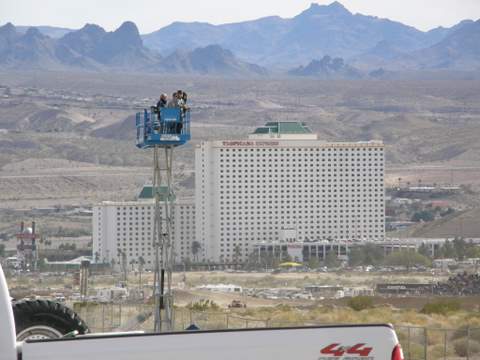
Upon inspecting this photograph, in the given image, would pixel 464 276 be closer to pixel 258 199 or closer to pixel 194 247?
pixel 194 247

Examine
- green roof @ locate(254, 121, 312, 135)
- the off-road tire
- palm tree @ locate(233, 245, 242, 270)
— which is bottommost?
palm tree @ locate(233, 245, 242, 270)

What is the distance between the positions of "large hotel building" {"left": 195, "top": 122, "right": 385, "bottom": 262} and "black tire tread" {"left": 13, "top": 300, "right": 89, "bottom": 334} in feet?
401

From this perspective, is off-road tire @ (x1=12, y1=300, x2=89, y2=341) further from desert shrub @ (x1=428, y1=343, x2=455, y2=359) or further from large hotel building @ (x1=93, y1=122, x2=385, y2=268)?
large hotel building @ (x1=93, y1=122, x2=385, y2=268)

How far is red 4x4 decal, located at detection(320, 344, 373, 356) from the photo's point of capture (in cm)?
872

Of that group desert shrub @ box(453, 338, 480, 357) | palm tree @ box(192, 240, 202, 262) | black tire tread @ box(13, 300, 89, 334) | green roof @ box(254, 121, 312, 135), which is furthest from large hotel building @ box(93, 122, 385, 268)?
black tire tread @ box(13, 300, 89, 334)

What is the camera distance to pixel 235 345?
8625 millimetres

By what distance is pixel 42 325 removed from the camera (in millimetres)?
10227

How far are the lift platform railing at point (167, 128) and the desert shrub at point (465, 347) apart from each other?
182 inches

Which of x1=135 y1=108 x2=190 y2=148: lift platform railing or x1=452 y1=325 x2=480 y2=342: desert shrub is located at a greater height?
x1=135 y1=108 x2=190 y2=148: lift platform railing

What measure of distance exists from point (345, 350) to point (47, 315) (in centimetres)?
225

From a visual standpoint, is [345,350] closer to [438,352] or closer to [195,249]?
[438,352]

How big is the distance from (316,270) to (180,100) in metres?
90.5

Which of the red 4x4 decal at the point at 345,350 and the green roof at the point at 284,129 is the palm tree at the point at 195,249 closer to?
the green roof at the point at 284,129

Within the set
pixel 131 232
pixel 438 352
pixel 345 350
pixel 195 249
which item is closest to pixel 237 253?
pixel 195 249
